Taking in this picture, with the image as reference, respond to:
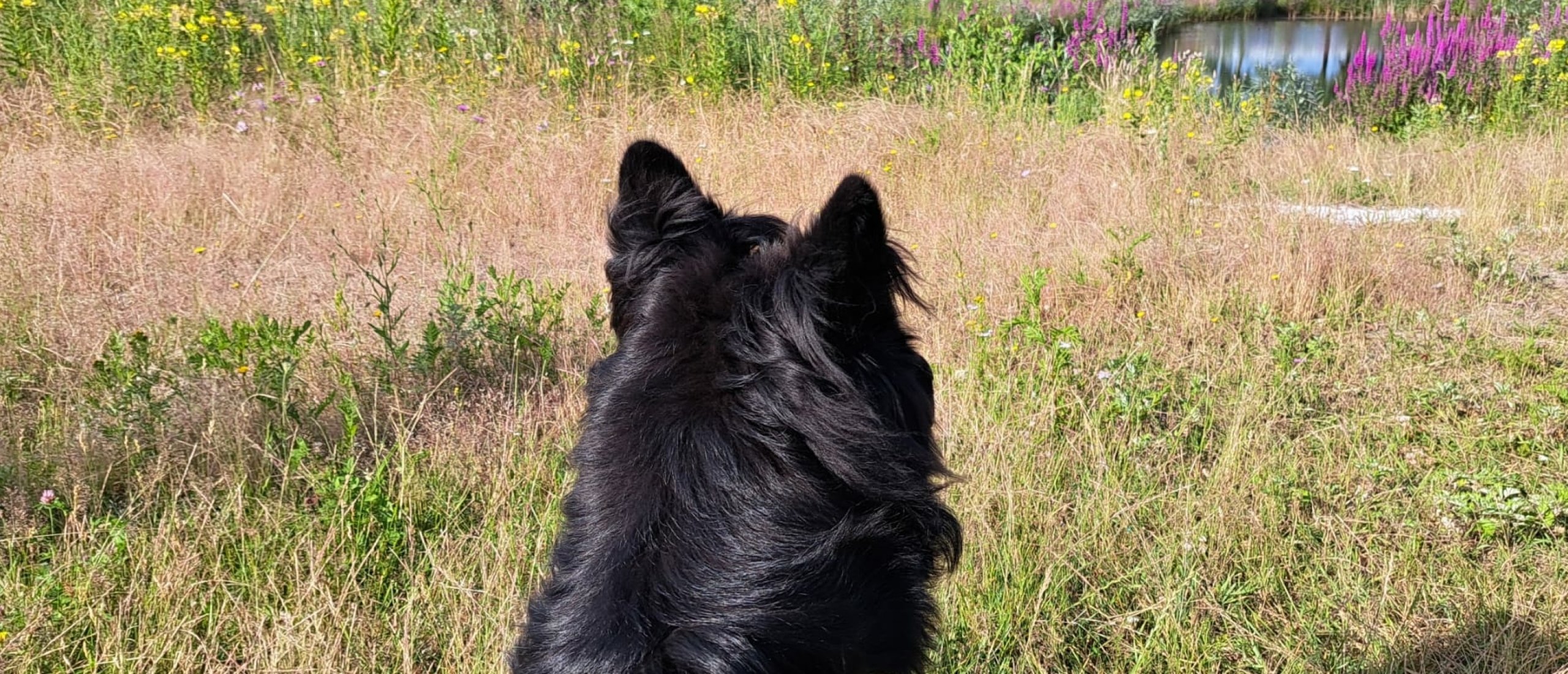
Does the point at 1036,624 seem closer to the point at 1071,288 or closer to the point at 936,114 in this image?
the point at 1071,288

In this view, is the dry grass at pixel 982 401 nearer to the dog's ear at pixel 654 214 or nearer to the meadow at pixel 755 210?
the meadow at pixel 755 210

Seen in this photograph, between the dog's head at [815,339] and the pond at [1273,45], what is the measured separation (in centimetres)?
1015

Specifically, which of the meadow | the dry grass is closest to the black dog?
the meadow

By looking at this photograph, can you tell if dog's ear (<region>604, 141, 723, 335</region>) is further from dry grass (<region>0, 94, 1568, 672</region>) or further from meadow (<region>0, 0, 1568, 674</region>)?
dry grass (<region>0, 94, 1568, 672</region>)

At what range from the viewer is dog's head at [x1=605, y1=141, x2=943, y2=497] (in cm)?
160

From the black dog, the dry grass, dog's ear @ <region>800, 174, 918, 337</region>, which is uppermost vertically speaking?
dog's ear @ <region>800, 174, 918, 337</region>

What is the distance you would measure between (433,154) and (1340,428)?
5301 mm

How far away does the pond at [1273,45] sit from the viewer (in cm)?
1240

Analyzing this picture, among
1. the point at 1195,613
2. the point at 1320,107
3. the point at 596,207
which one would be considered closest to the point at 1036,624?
the point at 1195,613

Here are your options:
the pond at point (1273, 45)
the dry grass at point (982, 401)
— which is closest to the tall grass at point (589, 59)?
the dry grass at point (982, 401)

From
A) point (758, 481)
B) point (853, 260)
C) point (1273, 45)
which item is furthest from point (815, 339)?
point (1273, 45)

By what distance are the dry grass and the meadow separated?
0.02 metres

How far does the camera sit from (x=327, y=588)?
8.61 feet

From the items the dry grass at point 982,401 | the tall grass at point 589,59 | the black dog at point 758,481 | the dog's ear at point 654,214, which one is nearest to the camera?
the black dog at point 758,481
